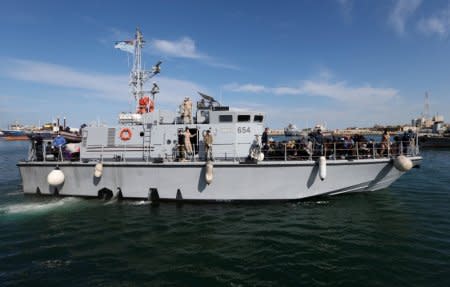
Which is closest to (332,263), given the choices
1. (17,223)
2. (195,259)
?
(195,259)

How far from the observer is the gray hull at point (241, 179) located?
9.62 meters

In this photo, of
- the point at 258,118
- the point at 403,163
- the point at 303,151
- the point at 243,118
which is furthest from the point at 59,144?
the point at 403,163

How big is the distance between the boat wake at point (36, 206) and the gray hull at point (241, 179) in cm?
129

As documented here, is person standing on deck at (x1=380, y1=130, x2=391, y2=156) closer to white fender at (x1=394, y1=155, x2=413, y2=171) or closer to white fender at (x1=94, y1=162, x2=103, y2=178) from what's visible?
white fender at (x1=394, y1=155, x2=413, y2=171)

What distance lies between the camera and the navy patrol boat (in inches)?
381

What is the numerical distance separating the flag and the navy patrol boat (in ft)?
9.77

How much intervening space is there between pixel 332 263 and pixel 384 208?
508 centimetres

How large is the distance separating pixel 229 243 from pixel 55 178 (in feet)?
26.9

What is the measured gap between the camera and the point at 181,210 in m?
9.54

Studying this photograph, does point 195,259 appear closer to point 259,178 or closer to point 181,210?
point 181,210

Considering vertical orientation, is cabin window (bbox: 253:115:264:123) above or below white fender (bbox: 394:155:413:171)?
above

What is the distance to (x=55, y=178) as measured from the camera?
10812mm

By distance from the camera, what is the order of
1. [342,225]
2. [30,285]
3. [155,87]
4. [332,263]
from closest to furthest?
[30,285], [332,263], [342,225], [155,87]

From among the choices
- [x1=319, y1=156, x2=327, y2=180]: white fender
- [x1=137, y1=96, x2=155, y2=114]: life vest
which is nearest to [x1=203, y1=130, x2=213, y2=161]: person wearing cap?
[x1=137, y1=96, x2=155, y2=114]: life vest
